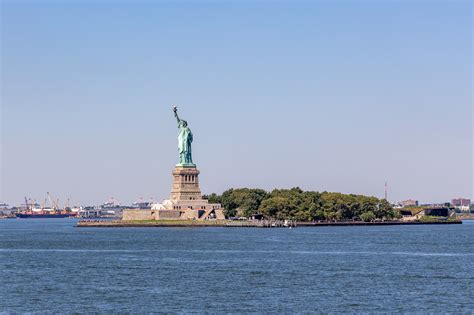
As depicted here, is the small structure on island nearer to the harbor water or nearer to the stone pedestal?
the stone pedestal

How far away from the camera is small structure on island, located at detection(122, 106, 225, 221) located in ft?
624

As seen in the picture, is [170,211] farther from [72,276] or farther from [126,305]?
[126,305]

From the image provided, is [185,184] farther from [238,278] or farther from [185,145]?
[238,278]

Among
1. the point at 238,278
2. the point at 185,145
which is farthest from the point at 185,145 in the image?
the point at 238,278

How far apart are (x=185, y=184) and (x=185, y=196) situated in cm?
239

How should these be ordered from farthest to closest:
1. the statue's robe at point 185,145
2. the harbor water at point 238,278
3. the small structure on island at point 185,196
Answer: the statue's robe at point 185,145 → the small structure on island at point 185,196 → the harbor water at point 238,278

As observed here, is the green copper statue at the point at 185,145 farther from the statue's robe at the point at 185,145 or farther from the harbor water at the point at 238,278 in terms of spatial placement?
the harbor water at the point at 238,278

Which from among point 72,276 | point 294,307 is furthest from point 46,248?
point 294,307

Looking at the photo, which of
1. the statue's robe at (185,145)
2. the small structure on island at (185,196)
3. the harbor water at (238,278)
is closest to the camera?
the harbor water at (238,278)

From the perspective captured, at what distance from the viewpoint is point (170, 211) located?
191125 millimetres

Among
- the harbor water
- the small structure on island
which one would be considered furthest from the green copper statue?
the harbor water

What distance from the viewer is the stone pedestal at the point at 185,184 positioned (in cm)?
19038

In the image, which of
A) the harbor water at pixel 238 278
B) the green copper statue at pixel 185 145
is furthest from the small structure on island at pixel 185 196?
the harbor water at pixel 238 278

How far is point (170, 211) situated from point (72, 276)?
111316 millimetres
